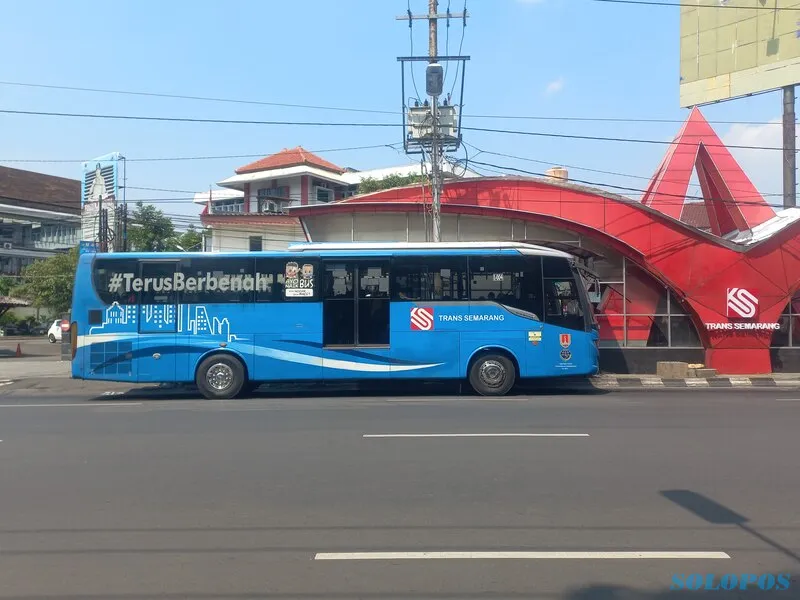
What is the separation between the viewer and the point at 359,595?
4.28 metres

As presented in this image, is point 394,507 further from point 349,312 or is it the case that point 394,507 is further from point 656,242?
point 656,242

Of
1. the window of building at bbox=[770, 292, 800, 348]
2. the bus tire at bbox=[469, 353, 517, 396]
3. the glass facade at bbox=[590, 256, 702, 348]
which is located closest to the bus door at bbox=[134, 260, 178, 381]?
the bus tire at bbox=[469, 353, 517, 396]

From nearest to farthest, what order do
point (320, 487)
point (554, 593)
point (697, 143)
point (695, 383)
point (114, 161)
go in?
point (554, 593)
point (320, 487)
point (695, 383)
point (697, 143)
point (114, 161)

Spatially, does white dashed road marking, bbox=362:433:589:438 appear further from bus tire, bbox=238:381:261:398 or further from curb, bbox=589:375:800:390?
curb, bbox=589:375:800:390

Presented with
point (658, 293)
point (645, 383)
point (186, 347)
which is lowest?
point (645, 383)

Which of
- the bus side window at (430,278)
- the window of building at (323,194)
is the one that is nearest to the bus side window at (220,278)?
the bus side window at (430,278)

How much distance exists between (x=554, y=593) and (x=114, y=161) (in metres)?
36.0

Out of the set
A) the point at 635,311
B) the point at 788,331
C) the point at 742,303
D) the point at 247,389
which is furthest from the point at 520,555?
the point at 788,331

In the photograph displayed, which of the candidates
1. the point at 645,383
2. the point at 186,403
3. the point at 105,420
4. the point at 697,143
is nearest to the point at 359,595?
the point at 105,420

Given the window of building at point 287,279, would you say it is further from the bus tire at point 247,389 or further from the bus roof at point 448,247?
the bus tire at point 247,389

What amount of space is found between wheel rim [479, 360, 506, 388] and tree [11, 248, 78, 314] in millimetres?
32468

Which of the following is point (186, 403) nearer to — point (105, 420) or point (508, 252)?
point (105, 420)

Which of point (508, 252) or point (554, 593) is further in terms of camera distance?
point (508, 252)

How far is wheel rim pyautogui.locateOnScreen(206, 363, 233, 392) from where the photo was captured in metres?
15.0
